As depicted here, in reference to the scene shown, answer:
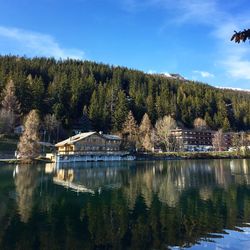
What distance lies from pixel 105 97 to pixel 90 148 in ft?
134

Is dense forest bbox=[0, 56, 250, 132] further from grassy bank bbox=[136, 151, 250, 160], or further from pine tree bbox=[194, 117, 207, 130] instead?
grassy bank bbox=[136, 151, 250, 160]

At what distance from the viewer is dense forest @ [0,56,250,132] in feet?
356

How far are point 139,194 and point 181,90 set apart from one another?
136m

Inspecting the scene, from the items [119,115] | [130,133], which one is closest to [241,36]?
[130,133]

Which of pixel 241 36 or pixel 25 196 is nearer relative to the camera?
pixel 241 36

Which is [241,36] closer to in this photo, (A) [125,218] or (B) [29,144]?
(A) [125,218]

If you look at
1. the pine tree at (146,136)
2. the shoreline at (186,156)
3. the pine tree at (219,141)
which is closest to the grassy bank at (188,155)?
the shoreline at (186,156)

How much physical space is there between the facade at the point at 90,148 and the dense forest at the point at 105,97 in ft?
62.8

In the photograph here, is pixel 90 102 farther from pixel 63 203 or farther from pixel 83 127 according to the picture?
pixel 63 203

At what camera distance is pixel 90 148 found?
86312 millimetres

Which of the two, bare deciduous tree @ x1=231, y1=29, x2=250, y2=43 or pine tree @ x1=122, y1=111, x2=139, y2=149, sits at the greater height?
pine tree @ x1=122, y1=111, x2=139, y2=149

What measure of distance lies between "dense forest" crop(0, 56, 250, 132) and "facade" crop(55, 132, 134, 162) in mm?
19156

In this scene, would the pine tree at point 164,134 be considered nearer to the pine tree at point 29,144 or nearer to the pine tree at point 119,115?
the pine tree at point 119,115

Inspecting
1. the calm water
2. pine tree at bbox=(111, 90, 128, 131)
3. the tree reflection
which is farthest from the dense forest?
the calm water
